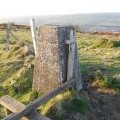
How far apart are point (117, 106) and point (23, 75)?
10.9 feet

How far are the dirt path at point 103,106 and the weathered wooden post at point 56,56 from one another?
71cm

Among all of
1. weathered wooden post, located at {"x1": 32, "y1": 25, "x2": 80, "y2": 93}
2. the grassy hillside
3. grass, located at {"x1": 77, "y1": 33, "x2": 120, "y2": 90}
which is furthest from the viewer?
grass, located at {"x1": 77, "y1": 33, "x2": 120, "y2": 90}

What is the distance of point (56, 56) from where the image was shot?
9070 millimetres

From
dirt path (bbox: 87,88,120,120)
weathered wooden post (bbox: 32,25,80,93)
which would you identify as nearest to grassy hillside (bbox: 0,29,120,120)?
dirt path (bbox: 87,88,120,120)

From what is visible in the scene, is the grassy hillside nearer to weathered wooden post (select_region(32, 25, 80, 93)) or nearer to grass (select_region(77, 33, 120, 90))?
grass (select_region(77, 33, 120, 90))

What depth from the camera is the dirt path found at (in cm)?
848

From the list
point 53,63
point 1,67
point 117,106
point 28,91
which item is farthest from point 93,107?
point 1,67

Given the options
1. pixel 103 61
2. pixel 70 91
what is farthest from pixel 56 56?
pixel 103 61

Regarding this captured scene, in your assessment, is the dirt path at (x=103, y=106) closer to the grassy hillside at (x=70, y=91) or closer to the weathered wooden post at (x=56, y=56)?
the grassy hillside at (x=70, y=91)

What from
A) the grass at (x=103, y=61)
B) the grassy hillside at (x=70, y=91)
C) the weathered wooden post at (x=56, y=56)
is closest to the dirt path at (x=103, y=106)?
the grassy hillside at (x=70, y=91)

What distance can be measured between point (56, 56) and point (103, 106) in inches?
68.1

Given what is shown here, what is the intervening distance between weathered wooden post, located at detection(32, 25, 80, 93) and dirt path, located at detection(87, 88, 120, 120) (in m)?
0.71

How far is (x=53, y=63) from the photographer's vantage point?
30.0ft

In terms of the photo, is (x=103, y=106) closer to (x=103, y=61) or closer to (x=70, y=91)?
(x=70, y=91)
